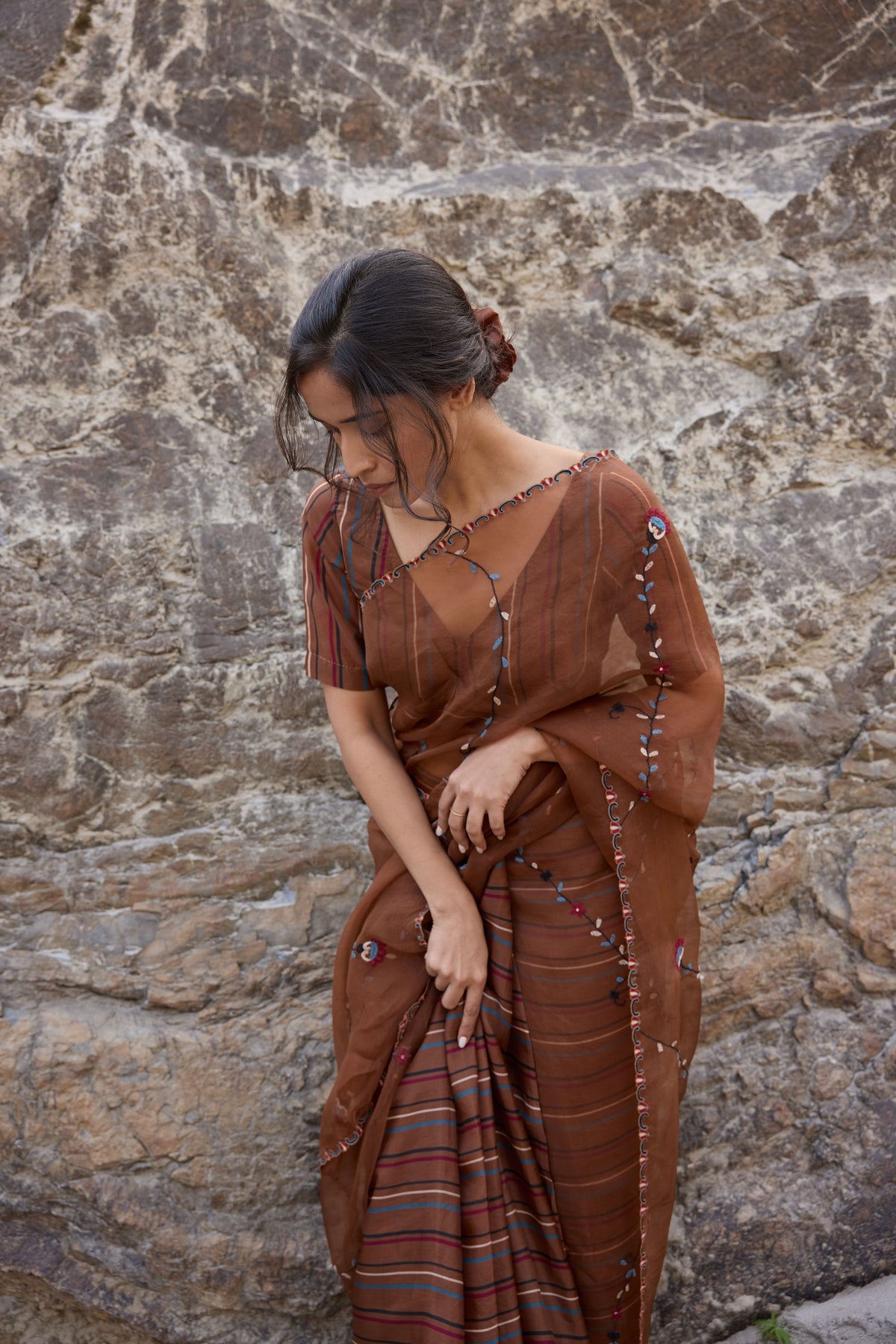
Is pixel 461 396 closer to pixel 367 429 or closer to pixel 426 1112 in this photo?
pixel 367 429

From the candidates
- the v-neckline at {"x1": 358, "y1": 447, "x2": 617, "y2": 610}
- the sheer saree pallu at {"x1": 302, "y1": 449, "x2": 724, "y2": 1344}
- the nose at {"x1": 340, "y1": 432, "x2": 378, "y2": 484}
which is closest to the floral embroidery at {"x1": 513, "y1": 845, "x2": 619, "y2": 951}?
the sheer saree pallu at {"x1": 302, "y1": 449, "x2": 724, "y2": 1344}

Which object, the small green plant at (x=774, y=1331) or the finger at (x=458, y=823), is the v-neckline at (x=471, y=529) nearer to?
the finger at (x=458, y=823)

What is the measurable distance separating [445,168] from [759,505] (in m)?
0.99

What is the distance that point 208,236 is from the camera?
221 centimetres

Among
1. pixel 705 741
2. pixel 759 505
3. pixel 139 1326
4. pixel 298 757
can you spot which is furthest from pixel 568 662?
pixel 139 1326

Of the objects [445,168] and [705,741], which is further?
[445,168]

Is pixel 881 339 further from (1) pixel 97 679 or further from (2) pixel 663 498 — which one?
(1) pixel 97 679

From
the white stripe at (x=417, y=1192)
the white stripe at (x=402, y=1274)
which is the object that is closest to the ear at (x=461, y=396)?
the white stripe at (x=417, y=1192)

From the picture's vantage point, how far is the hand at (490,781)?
62.7 inches

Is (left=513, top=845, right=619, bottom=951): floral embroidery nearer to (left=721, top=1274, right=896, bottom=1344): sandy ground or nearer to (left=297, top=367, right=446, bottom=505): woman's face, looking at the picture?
(left=297, top=367, right=446, bottom=505): woman's face

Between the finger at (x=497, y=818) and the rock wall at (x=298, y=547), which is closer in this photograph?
the finger at (x=497, y=818)

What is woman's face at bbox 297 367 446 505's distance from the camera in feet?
4.63

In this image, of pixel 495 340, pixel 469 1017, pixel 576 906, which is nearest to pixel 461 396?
pixel 495 340

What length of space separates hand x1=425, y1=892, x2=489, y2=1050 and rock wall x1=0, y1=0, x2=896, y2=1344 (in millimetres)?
561
